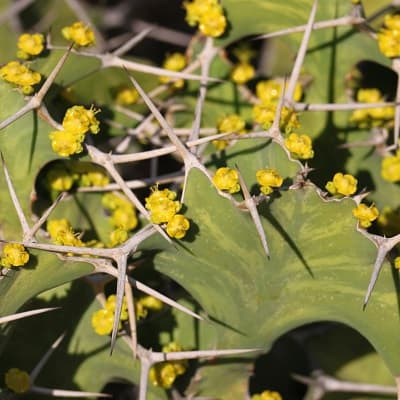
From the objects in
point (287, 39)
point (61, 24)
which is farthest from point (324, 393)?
point (61, 24)

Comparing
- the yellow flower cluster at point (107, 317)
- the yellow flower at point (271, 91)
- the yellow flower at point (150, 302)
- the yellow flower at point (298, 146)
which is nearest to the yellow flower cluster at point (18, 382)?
the yellow flower cluster at point (107, 317)

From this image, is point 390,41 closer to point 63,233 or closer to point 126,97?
point 126,97

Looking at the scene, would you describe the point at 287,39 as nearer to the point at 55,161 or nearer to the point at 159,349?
the point at 55,161

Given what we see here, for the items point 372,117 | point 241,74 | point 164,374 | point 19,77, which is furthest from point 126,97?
point 164,374

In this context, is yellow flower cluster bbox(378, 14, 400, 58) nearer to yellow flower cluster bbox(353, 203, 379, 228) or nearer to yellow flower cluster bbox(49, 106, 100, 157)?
yellow flower cluster bbox(353, 203, 379, 228)

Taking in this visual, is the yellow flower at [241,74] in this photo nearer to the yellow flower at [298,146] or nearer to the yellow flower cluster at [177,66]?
the yellow flower cluster at [177,66]

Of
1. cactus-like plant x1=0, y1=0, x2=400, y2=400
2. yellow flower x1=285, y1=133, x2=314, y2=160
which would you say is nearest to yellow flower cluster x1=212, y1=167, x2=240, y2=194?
cactus-like plant x1=0, y1=0, x2=400, y2=400
